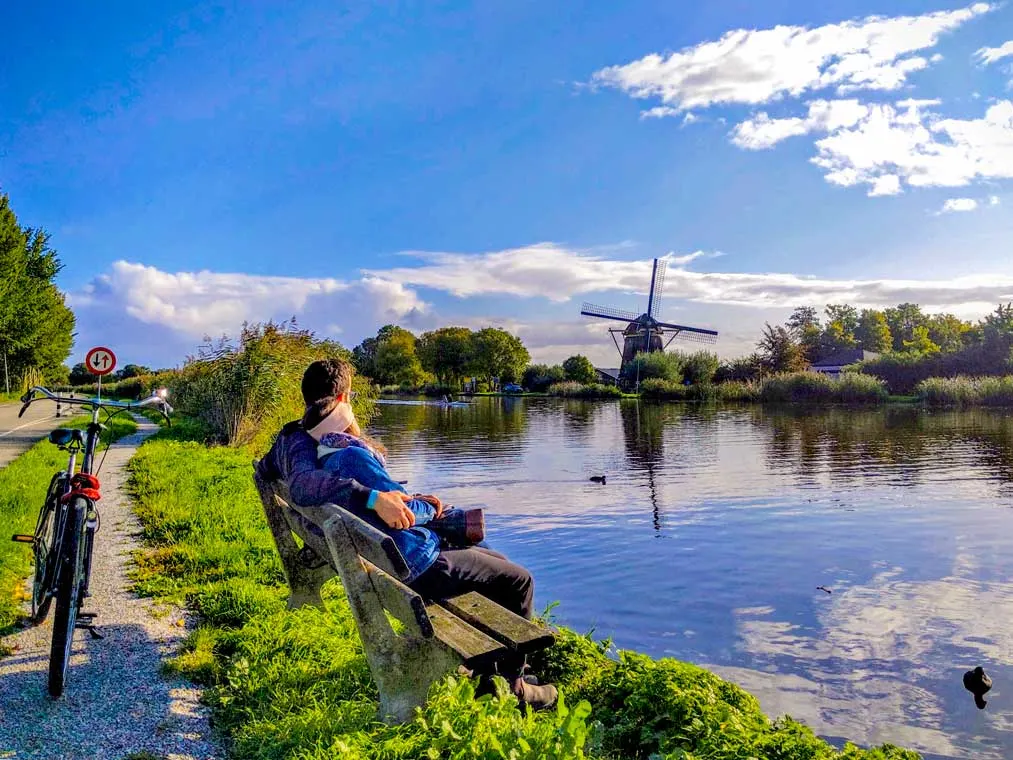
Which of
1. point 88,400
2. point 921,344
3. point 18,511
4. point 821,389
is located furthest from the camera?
point 921,344

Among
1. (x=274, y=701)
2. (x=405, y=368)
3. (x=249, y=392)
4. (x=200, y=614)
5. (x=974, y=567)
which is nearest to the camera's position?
(x=274, y=701)

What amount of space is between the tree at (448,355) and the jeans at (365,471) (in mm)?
100144

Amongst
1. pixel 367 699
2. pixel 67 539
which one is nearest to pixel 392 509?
pixel 367 699

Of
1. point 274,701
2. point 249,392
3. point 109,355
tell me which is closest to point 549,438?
point 249,392

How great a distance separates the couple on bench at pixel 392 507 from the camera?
3.60 m

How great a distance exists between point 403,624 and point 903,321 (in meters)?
113

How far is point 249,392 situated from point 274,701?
14.9 meters

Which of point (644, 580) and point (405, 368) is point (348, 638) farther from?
point (405, 368)

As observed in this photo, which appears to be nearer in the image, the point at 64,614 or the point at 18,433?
the point at 64,614

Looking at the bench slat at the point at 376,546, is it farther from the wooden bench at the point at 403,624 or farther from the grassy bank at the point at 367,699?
the grassy bank at the point at 367,699

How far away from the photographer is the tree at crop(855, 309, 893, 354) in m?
98.1

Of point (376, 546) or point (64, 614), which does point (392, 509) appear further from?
point (64, 614)

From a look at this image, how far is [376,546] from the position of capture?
3.13 metres

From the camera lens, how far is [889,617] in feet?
26.6
